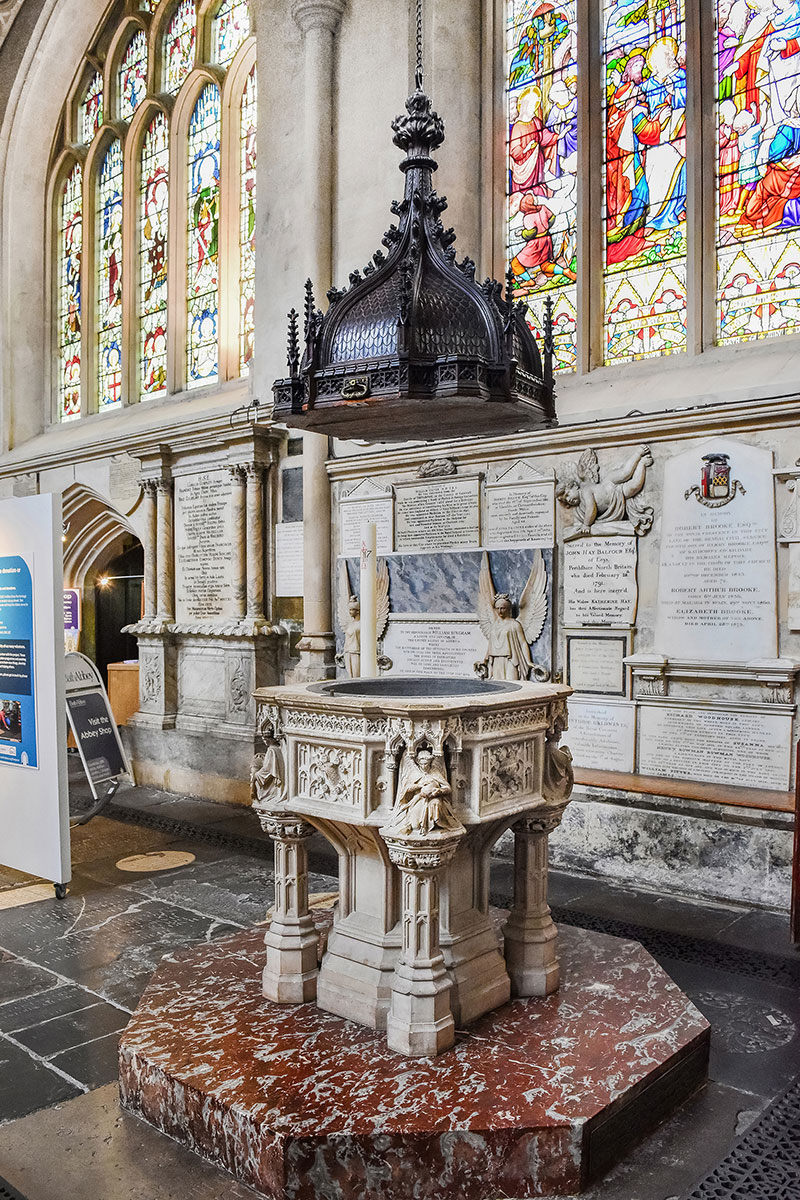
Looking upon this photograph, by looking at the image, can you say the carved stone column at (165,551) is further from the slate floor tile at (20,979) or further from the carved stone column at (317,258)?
the slate floor tile at (20,979)

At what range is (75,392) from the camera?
980 centimetres

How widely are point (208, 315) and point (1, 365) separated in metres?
2.91

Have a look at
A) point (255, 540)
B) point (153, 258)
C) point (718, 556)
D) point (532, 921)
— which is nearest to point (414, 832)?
point (532, 921)

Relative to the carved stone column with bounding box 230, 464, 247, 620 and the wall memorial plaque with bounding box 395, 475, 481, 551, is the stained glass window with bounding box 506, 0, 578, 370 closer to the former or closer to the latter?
the wall memorial plaque with bounding box 395, 475, 481, 551

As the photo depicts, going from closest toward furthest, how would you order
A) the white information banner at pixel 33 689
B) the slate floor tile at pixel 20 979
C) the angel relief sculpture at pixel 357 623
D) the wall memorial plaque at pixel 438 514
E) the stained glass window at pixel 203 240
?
the slate floor tile at pixel 20 979
the white information banner at pixel 33 689
the wall memorial plaque at pixel 438 514
the angel relief sculpture at pixel 357 623
the stained glass window at pixel 203 240

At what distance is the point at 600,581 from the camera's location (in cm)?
514

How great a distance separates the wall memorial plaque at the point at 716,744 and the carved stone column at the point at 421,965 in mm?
2450

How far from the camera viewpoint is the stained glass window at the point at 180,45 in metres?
8.45

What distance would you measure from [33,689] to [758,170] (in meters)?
4.67

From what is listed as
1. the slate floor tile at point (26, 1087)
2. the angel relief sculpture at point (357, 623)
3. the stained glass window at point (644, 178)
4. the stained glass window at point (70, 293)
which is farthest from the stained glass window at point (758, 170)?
the stained glass window at point (70, 293)

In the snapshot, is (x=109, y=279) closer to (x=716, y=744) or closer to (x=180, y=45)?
(x=180, y=45)

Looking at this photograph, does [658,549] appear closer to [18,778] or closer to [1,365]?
[18,778]

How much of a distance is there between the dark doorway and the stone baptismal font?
714 centimetres

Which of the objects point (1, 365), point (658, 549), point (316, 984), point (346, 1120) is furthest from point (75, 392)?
point (346, 1120)
